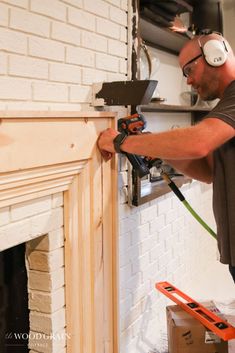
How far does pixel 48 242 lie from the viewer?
1507 millimetres

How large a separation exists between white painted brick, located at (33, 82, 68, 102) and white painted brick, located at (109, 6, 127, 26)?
1.62 feet

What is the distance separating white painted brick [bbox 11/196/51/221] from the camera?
4.37 feet

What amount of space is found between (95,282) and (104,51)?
1043mm

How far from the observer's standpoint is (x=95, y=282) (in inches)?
68.0

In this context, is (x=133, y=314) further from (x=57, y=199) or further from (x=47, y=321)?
(x=57, y=199)

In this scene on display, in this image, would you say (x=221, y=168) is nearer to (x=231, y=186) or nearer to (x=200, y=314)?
(x=231, y=186)

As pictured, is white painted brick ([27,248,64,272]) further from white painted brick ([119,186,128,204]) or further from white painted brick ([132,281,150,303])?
white painted brick ([132,281,150,303])

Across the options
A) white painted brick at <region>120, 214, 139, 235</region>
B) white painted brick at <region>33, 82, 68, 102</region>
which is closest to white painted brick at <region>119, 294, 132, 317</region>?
white painted brick at <region>120, 214, 139, 235</region>

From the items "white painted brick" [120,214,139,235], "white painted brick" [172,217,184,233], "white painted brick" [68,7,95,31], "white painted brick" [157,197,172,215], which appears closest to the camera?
"white painted brick" [68,7,95,31]

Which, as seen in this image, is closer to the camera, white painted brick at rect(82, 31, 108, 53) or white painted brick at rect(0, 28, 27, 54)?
white painted brick at rect(0, 28, 27, 54)

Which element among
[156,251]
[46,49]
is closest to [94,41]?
[46,49]

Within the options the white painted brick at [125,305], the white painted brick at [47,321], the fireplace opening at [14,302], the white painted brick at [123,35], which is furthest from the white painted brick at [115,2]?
the white painted brick at [125,305]

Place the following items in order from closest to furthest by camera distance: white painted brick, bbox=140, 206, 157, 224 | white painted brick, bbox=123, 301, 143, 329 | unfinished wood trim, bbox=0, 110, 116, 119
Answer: unfinished wood trim, bbox=0, 110, 116, 119 < white painted brick, bbox=123, 301, 143, 329 < white painted brick, bbox=140, 206, 157, 224

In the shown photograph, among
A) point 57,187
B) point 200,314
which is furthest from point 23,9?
point 200,314
